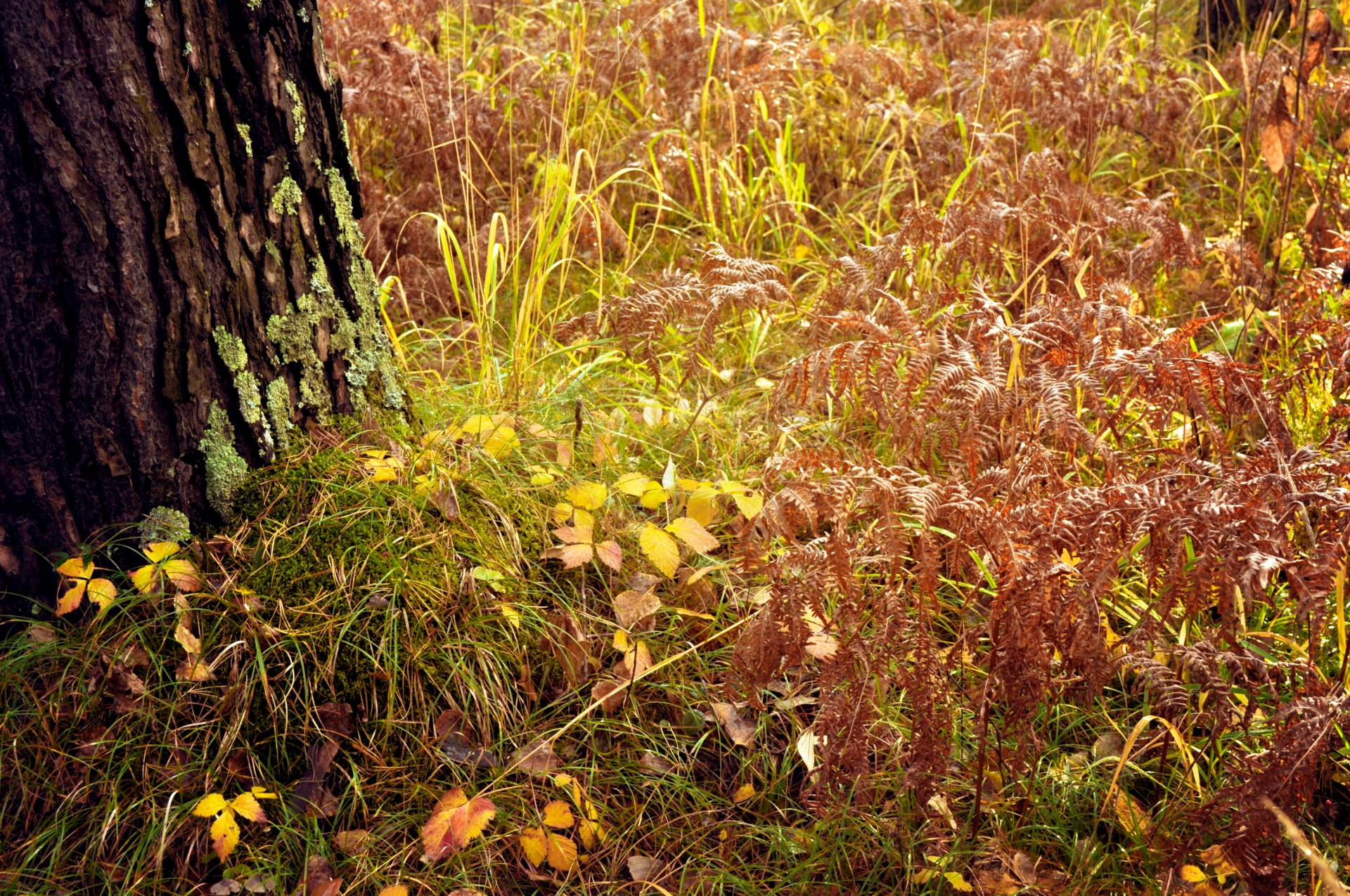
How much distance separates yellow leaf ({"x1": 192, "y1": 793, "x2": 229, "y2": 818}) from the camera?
177 centimetres

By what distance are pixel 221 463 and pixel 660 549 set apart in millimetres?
952

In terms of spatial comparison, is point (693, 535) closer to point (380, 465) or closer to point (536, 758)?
point (536, 758)

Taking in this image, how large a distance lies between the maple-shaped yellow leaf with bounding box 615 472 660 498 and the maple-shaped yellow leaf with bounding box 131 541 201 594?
0.91m

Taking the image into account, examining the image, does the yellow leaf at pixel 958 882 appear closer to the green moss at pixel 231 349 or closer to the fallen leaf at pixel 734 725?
the fallen leaf at pixel 734 725

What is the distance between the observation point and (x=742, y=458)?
2.71m

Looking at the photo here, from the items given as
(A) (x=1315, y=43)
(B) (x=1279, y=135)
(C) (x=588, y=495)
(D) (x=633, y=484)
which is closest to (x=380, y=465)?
(C) (x=588, y=495)

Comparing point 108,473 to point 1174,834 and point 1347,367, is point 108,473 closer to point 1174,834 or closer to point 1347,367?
point 1174,834

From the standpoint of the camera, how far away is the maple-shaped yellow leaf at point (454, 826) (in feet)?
5.83

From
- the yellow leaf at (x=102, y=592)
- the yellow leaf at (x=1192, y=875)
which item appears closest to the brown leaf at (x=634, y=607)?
the yellow leaf at (x=102, y=592)

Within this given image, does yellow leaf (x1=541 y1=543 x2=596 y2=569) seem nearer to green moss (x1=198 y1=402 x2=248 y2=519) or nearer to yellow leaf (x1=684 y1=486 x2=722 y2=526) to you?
yellow leaf (x1=684 y1=486 x2=722 y2=526)

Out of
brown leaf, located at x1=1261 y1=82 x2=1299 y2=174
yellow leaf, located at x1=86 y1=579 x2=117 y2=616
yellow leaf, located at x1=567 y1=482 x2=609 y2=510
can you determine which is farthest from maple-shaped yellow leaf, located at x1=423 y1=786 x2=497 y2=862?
brown leaf, located at x1=1261 y1=82 x2=1299 y2=174

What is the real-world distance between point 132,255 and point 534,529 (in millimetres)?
989

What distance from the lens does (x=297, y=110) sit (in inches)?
80.8

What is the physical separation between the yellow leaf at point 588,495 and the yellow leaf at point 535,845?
26.7 inches
